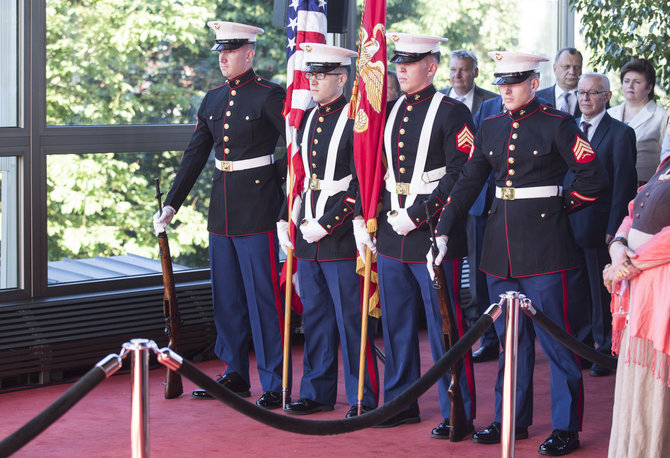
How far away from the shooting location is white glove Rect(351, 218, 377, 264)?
165 inches

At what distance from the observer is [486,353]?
545 cm

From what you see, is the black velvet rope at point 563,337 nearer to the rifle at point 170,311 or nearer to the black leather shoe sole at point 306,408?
the black leather shoe sole at point 306,408

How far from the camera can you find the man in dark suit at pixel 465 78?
570cm

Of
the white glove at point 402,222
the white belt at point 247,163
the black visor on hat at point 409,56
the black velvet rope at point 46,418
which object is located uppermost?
the black visor on hat at point 409,56

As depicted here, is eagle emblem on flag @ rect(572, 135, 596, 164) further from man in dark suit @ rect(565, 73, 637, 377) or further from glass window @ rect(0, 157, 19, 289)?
glass window @ rect(0, 157, 19, 289)

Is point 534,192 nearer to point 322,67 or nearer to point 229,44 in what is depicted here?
point 322,67

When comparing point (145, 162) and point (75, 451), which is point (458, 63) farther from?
point (75, 451)

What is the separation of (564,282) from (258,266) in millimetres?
1455

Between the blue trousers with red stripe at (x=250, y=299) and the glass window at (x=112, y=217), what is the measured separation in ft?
3.27

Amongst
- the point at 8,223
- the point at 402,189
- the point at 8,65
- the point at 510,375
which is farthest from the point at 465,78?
the point at 510,375

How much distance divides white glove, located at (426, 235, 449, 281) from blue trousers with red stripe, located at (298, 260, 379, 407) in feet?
1.62

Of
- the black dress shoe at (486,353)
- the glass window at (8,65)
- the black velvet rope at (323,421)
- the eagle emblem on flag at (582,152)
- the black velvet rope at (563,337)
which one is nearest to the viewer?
the black velvet rope at (323,421)

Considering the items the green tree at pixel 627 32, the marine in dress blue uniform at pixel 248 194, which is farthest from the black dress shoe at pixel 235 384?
the green tree at pixel 627 32

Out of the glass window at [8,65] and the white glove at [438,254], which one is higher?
the glass window at [8,65]
